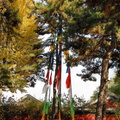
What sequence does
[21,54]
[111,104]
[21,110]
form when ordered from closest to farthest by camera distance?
[111,104]
[21,54]
[21,110]

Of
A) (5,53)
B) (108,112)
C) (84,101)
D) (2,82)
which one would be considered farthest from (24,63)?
(108,112)

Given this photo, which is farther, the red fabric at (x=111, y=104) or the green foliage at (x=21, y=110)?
the green foliage at (x=21, y=110)

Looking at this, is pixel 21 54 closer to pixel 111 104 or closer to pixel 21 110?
pixel 21 110

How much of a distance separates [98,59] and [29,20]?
7.74m

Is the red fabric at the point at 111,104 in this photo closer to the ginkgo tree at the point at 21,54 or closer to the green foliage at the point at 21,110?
the green foliage at the point at 21,110

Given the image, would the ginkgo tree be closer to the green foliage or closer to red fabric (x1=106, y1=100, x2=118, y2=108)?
the green foliage

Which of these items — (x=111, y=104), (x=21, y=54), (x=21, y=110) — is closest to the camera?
(x=111, y=104)

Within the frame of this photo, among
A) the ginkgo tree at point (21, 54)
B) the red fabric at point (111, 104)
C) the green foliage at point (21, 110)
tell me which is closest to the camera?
the ginkgo tree at point (21, 54)

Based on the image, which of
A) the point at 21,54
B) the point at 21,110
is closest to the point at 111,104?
the point at 21,110

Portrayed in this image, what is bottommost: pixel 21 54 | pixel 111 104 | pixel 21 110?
pixel 21 110

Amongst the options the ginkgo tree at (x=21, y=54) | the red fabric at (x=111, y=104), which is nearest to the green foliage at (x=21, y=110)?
the ginkgo tree at (x=21, y=54)

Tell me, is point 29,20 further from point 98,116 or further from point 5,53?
point 98,116

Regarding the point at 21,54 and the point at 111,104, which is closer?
the point at 111,104

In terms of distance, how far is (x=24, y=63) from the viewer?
20.0 metres
